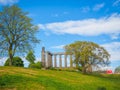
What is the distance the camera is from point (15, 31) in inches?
2014

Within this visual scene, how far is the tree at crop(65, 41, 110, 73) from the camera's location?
5178 cm

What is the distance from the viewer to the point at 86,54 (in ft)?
169

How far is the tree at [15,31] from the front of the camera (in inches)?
2008

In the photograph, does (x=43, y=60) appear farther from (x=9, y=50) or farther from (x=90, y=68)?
(x=90, y=68)

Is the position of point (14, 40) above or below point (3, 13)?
Result: below

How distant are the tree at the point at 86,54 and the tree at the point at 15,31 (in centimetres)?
815

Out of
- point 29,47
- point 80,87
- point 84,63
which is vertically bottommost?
point 80,87

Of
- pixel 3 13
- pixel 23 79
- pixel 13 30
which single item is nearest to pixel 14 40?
pixel 13 30

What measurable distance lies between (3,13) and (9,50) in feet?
25.2

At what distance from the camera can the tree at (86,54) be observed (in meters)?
51.8

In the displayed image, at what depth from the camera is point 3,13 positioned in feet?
172

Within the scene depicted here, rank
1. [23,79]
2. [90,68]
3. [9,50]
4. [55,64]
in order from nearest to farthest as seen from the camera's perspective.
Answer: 1. [23,79]
2. [9,50]
3. [90,68]
4. [55,64]

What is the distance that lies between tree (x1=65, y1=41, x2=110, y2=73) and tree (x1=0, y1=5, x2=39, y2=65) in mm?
8155

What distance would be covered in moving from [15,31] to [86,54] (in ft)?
48.0
